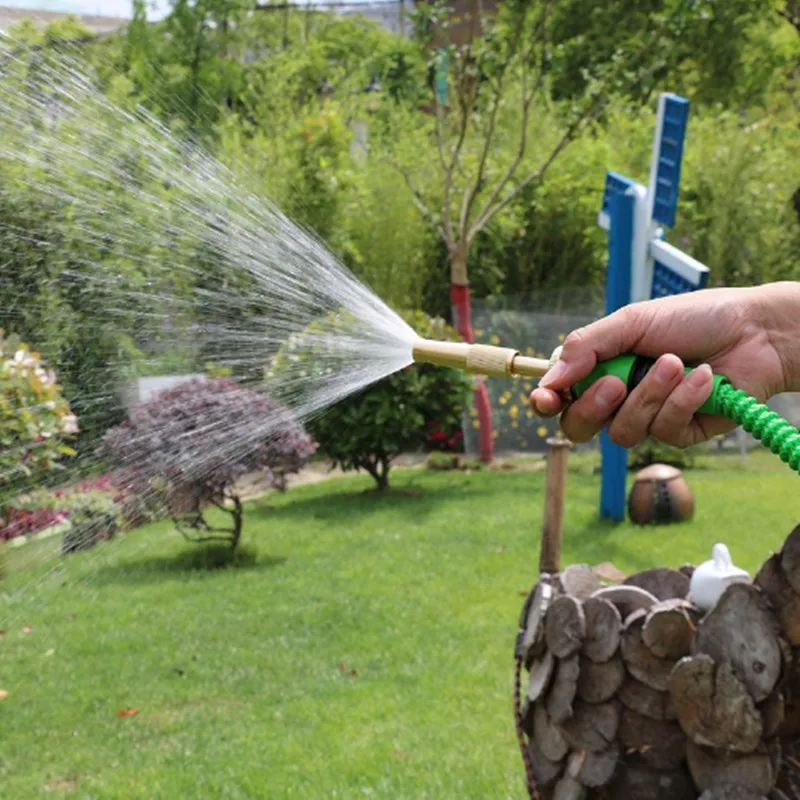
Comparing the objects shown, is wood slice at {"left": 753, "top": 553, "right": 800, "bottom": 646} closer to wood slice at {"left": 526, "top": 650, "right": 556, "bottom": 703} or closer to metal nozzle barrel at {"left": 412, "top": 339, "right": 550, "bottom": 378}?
wood slice at {"left": 526, "top": 650, "right": 556, "bottom": 703}

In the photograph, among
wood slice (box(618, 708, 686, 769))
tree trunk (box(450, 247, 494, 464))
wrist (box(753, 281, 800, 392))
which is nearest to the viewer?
wrist (box(753, 281, 800, 392))

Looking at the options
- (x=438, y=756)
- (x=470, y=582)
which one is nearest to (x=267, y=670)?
(x=438, y=756)

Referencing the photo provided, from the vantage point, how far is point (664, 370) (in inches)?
65.9

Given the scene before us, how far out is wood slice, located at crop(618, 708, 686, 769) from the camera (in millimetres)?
2598

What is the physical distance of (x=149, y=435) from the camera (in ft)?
13.2

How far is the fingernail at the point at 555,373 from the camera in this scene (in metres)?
1.71

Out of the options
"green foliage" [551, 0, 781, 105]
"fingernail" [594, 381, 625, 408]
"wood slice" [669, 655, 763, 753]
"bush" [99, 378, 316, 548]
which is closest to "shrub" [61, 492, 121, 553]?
"bush" [99, 378, 316, 548]

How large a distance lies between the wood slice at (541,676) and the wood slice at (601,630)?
9 cm

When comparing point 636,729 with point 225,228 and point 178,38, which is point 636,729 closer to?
point 225,228

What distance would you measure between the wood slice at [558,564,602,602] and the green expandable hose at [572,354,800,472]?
45.0 inches

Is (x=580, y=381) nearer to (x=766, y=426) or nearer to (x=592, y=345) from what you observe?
(x=592, y=345)

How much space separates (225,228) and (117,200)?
0.39m

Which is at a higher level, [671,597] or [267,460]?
[671,597]

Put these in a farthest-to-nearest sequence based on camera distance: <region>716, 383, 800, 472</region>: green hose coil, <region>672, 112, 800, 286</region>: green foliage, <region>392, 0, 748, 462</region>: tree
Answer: <region>672, 112, 800, 286</region>: green foliage
<region>392, 0, 748, 462</region>: tree
<region>716, 383, 800, 472</region>: green hose coil
